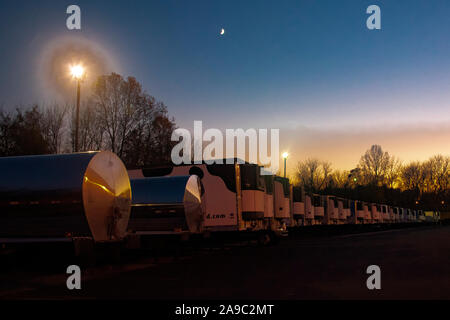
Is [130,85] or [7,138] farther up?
[130,85]

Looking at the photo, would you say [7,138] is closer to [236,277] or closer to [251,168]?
[251,168]

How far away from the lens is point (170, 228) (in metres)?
17.9

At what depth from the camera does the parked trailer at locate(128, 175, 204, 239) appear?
58.8 ft

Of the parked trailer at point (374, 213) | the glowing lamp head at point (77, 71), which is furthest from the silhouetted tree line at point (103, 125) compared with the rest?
the parked trailer at point (374, 213)

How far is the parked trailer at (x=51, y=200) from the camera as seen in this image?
40.2ft

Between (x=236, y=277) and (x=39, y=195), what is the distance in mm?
4898

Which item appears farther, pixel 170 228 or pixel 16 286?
pixel 170 228

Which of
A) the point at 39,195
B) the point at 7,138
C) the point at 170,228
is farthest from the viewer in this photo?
the point at 7,138

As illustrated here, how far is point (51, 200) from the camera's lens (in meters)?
12.2

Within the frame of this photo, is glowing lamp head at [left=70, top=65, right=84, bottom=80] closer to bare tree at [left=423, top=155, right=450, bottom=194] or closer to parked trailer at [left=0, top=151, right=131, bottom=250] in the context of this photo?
parked trailer at [left=0, top=151, right=131, bottom=250]

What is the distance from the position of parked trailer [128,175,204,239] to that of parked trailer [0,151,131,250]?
195 inches
